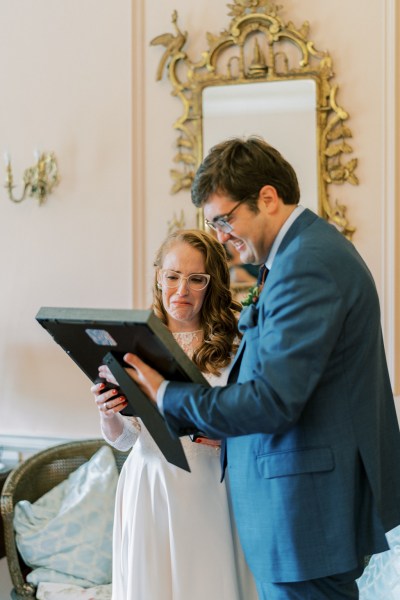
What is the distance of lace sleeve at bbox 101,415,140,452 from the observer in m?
2.06

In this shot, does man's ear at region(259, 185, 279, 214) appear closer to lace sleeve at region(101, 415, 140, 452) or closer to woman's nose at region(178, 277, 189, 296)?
woman's nose at region(178, 277, 189, 296)

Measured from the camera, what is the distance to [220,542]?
1.94 m

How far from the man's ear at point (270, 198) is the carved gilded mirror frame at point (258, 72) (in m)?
1.54

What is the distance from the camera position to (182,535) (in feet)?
6.31

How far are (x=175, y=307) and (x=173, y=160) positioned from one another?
1.40 meters

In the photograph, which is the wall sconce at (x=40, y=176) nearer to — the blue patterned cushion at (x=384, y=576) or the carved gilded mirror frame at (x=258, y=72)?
the carved gilded mirror frame at (x=258, y=72)

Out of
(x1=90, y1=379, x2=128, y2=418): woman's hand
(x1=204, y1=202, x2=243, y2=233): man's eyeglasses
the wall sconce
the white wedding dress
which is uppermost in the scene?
the wall sconce

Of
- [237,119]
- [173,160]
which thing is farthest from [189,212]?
[237,119]

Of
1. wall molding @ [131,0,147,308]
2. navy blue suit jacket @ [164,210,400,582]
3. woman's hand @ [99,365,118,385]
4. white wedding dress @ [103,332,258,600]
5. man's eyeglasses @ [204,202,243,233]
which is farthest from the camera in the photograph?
wall molding @ [131,0,147,308]

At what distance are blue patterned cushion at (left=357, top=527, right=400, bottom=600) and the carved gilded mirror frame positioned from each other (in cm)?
136

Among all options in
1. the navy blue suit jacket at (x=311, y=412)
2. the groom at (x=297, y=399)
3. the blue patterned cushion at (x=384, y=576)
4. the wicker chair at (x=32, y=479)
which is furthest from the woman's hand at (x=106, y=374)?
the wicker chair at (x=32, y=479)

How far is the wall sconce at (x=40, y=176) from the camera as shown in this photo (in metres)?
3.41

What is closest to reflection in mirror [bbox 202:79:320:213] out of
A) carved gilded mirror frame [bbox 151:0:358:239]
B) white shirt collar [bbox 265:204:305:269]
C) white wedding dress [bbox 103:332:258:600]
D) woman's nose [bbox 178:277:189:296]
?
carved gilded mirror frame [bbox 151:0:358:239]

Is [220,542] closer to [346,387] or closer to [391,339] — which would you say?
[346,387]
